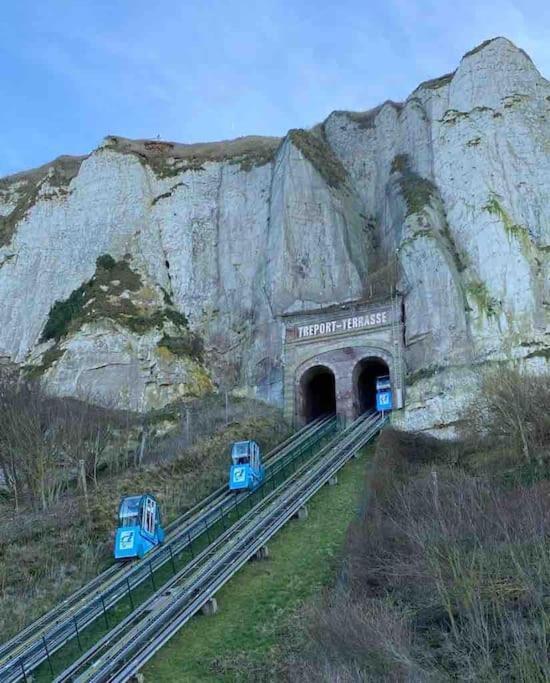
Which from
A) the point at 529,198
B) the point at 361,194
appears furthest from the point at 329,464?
the point at 361,194

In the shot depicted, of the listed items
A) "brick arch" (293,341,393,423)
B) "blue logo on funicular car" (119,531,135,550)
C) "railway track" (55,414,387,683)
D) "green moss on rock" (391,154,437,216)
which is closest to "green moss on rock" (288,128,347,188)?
"green moss on rock" (391,154,437,216)

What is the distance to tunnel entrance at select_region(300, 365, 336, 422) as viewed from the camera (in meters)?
40.1

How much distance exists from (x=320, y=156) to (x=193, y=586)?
34.8 metres

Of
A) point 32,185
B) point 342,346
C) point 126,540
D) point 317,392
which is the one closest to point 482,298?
point 342,346

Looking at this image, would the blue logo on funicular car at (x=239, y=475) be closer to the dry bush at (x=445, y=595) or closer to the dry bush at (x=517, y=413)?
the dry bush at (x=445, y=595)

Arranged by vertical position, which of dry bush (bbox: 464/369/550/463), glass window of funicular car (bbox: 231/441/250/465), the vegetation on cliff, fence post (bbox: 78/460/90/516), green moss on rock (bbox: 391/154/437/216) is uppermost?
green moss on rock (bbox: 391/154/437/216)

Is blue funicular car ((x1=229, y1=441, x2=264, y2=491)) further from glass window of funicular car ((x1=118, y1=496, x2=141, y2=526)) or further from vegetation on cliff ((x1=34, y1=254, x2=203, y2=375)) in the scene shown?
vegetation on cliff ((x1=34, y1=254, x2=203, y2=375))

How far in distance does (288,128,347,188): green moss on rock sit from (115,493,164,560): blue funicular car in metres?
28.4

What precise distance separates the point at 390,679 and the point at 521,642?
1967 mm

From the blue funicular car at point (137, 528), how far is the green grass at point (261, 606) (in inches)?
123

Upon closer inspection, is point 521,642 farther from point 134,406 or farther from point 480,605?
point 134,406

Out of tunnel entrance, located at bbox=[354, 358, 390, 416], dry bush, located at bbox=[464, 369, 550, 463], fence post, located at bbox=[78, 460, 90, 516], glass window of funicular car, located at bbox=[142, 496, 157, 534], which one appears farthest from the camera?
tunnel entrance, located at bbox=[354, 358, 390, 416]

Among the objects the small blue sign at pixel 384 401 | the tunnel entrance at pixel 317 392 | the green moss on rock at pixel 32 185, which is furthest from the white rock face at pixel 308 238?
the tunnel entrance at pixel 317 392

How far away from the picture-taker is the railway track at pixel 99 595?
17.2 meters
